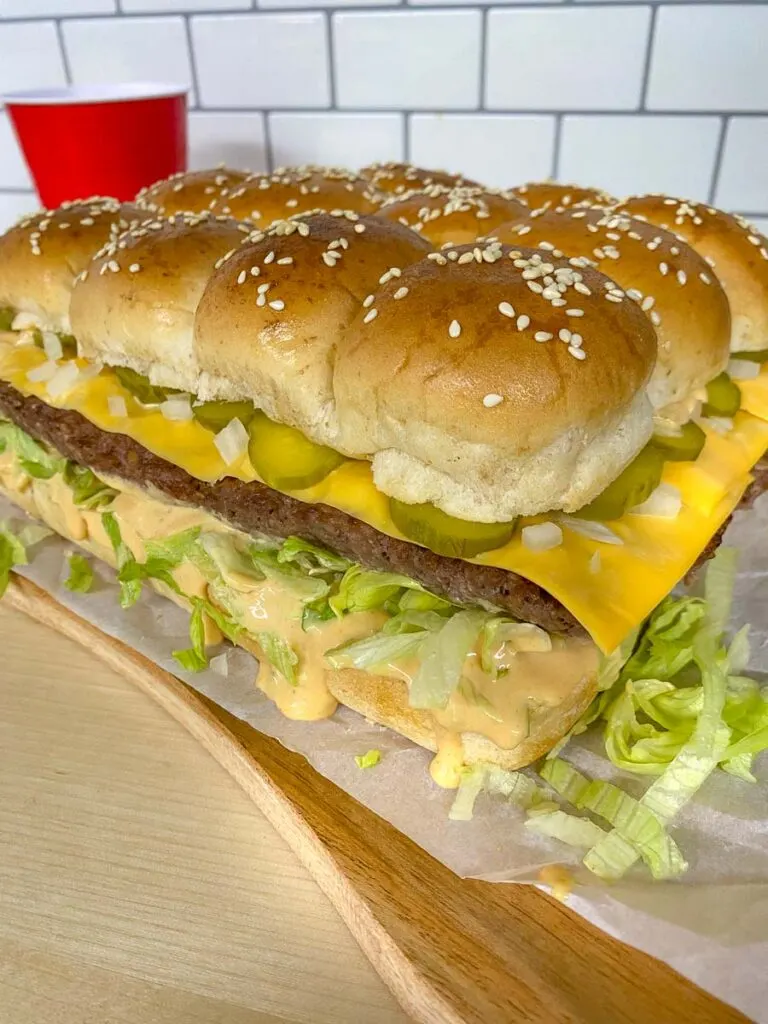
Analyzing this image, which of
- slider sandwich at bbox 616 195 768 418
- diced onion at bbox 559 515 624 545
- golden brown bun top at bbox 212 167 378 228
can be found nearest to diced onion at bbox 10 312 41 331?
golden brown bun top at bbox 212 167 378 228

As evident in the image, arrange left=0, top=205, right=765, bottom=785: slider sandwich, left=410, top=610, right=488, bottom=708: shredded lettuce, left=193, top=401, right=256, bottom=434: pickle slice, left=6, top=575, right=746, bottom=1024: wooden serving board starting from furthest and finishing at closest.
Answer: left=193, top=401, right=256, bottom=434: pickle slice < left=410, top=610, right=488, bottom=708: shredded lettuce < left=0, top=205, right=765, bottom=785: slider sandwich < left=6, top=575, right=746, bottom=1024: wooden serving board

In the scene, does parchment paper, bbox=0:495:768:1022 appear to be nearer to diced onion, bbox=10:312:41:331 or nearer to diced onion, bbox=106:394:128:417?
diced onion, bbox=106:394:128:417

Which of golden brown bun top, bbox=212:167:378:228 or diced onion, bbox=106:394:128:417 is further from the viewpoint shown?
golden brown bun top, bbox=212:167:378:228

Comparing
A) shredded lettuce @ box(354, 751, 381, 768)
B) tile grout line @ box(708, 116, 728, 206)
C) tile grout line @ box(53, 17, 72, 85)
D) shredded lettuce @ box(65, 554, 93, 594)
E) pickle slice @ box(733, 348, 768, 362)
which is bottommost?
shredded lettuce @ box(65, 554, 93, 594)

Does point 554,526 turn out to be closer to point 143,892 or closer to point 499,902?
point 499,902

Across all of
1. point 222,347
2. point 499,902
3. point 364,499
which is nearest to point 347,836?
point 499,902

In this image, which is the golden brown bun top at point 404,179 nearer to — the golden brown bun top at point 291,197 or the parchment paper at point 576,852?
the golden brown bun top at point 291,197
